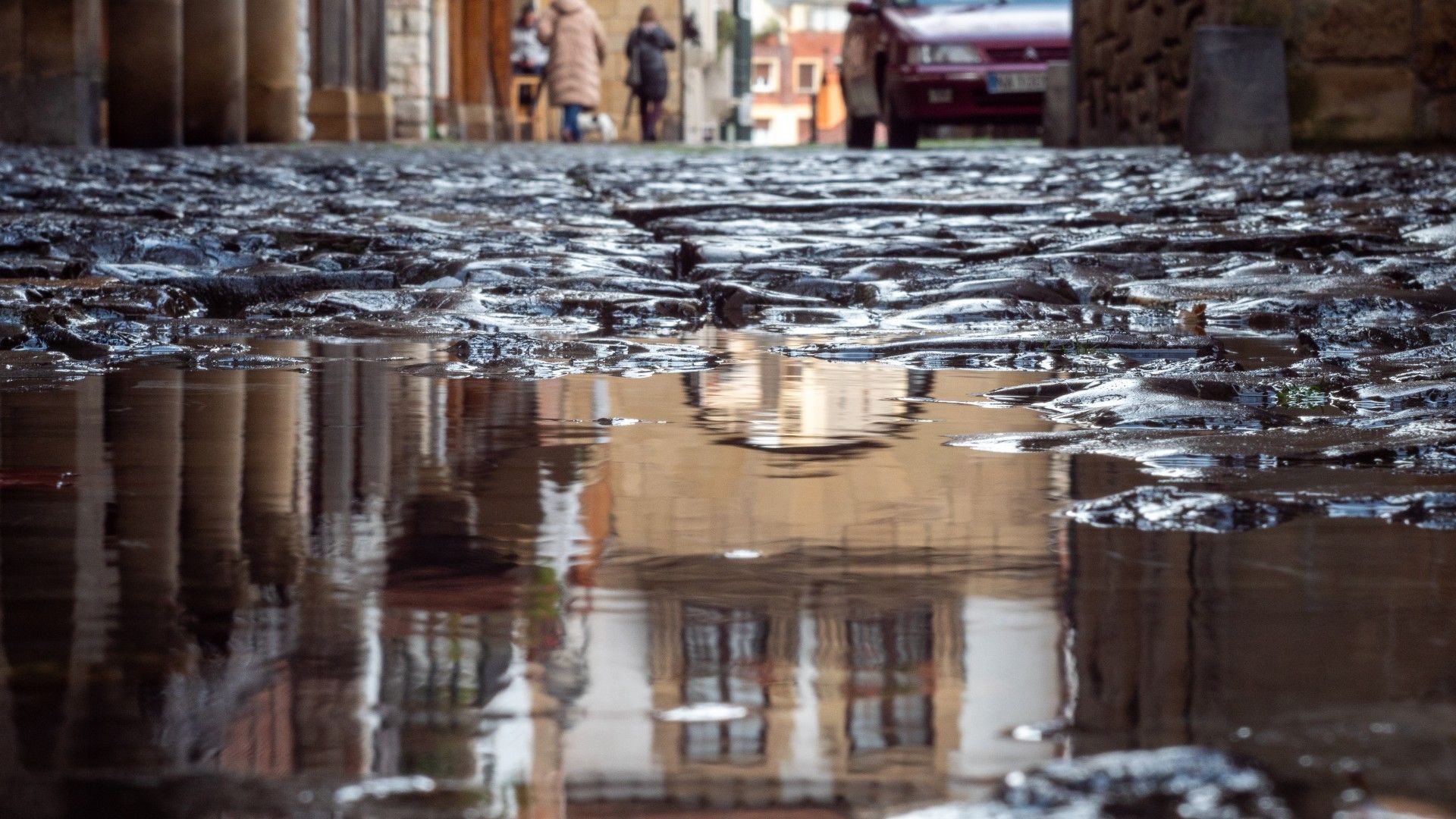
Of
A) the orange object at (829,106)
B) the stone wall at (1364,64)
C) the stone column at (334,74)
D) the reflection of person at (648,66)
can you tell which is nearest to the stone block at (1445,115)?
the stone wall at (1364,64)

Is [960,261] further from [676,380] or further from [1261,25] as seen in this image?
[1261,25]

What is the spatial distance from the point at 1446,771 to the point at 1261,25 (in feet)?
28.8

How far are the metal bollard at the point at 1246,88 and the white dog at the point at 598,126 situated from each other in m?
15.9

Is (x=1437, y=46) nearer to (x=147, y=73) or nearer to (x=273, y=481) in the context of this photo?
(x=147, y=73)

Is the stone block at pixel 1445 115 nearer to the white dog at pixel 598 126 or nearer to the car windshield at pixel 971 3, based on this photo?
the car windshield at pixel 971 3

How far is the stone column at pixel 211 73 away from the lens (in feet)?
42.8

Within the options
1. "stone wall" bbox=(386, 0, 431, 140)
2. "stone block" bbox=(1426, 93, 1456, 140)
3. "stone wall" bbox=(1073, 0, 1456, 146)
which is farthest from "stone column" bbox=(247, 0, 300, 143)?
"stone block" bbox=(1426, 93, 1456, 140)

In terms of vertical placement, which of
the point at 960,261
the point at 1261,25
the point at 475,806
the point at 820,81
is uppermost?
the point at 820,81

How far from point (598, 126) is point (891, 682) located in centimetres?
2628

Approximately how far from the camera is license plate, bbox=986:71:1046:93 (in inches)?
563

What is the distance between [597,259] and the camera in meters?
3.64

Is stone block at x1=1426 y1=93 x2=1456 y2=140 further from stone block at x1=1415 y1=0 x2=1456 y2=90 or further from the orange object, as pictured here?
the orange object

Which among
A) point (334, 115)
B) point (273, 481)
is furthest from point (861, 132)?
point (273, 481)

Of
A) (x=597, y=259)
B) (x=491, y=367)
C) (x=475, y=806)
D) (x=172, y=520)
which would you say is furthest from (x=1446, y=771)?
(x=597, y=259)
